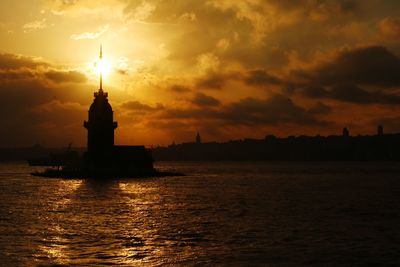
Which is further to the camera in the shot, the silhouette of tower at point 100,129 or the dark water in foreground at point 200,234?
the silhouette of tower at point 100,129

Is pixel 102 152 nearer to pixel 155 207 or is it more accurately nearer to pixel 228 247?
pixel 155 207

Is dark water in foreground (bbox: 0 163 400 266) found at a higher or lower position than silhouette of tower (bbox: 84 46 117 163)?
lower

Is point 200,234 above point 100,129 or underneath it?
underneath

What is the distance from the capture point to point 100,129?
144 meters

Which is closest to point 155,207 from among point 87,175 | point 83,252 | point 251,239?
point 251,239

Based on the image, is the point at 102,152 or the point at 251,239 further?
the point at 102,152

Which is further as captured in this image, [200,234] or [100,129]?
[100,129]

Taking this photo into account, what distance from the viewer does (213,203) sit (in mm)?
74438

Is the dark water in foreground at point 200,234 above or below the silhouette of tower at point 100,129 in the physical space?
below

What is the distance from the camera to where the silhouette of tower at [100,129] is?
14438 cm

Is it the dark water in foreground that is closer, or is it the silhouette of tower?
the dark water in foreground

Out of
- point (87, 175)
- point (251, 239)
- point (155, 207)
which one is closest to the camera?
point (251, 239)

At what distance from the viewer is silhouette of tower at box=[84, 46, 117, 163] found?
474ft

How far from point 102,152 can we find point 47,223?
9509cm
